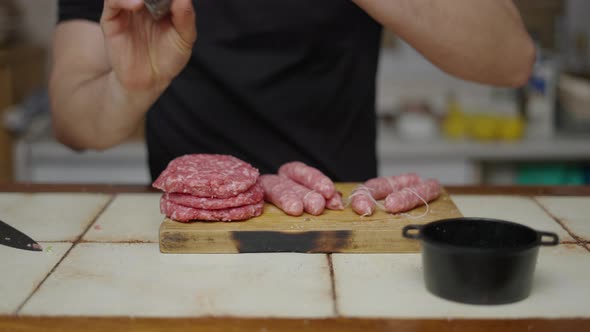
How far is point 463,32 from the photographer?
1.48 metres

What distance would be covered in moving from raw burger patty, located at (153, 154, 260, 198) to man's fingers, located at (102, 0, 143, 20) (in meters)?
0.27

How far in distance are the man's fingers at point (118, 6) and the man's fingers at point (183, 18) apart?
81 mm

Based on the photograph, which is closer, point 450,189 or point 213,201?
point 213,201

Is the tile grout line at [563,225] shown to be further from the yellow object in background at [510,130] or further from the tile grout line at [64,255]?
the yellow object in background at [510,130]

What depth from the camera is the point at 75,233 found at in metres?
1.33

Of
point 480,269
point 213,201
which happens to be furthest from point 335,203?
point 480,269

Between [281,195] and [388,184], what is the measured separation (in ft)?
0.68

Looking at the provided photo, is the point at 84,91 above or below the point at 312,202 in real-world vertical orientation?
above

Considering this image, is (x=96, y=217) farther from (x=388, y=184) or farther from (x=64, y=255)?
(x=388, y=184)

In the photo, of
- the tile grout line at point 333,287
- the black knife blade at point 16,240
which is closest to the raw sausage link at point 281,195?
the tile grout line at point 333,287

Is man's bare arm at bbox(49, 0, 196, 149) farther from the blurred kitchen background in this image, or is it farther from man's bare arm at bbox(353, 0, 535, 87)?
the blurred kitchen background

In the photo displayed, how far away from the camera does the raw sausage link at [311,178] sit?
133 centimetres

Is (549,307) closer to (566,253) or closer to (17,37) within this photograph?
(566,253)

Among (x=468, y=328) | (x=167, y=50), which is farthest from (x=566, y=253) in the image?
(x=167, y=50)
